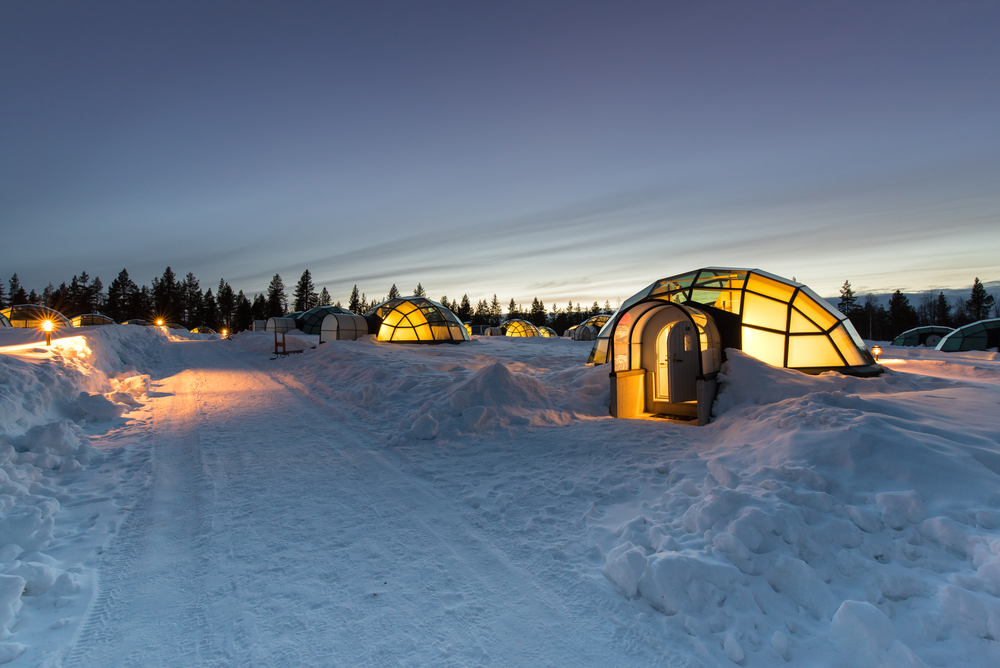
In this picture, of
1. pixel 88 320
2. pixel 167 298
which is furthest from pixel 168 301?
pixel 88 320

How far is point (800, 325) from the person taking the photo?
1086 cm

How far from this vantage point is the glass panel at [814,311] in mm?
11031

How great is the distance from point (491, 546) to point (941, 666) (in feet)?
10.4

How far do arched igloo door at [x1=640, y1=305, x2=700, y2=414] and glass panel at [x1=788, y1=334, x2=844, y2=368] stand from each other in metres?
2.29

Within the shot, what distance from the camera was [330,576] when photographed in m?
3.61

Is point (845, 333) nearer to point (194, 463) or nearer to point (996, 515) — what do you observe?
point (996, 515)

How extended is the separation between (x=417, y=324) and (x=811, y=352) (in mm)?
20532

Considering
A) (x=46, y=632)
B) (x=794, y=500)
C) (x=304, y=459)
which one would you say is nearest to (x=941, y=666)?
(x=794, y=500)

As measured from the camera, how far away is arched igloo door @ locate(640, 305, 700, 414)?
10.4 m

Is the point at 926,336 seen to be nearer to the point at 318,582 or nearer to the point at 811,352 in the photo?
the point at 811,352

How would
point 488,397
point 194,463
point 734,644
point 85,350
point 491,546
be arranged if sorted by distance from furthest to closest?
point 85,350 < point 488,397 < point 194,463 < point 491,546 < point 734,644

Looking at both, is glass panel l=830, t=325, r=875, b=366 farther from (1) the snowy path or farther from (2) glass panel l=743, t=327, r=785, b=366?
(1) the snowy path

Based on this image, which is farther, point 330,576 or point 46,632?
point 330,576

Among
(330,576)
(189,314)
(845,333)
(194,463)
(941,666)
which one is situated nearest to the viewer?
(941,666)
